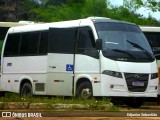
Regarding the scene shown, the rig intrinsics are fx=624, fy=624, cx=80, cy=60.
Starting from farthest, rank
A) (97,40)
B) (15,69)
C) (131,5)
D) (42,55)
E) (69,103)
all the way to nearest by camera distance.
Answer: (131,5)
(15,69)
(42,55)
(97,40)
(69,103)

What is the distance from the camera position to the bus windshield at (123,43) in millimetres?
19141

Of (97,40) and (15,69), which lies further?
(15,69)

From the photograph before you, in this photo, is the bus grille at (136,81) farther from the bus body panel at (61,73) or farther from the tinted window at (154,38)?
the tinted window at (154,38)

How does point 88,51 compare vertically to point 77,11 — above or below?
below

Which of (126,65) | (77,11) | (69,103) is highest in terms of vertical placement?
(77,11)

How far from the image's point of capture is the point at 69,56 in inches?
793

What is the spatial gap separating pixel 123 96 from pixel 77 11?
24.4m

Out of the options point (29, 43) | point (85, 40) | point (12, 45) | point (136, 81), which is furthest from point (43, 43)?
point (136, 81)

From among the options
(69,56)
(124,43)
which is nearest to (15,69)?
(69,56)

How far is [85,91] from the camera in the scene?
63.5ft

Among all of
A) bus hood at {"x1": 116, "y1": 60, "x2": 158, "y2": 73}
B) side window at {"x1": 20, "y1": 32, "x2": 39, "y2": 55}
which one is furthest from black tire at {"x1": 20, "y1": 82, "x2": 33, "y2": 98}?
bus hood at {"x1": 116, "y1": 60, "x2": 158, "y2": 73}

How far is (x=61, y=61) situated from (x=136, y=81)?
104 inches

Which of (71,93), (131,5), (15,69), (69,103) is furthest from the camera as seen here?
(131,5)

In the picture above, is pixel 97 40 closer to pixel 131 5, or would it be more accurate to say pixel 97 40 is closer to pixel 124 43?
pixel 124 43
